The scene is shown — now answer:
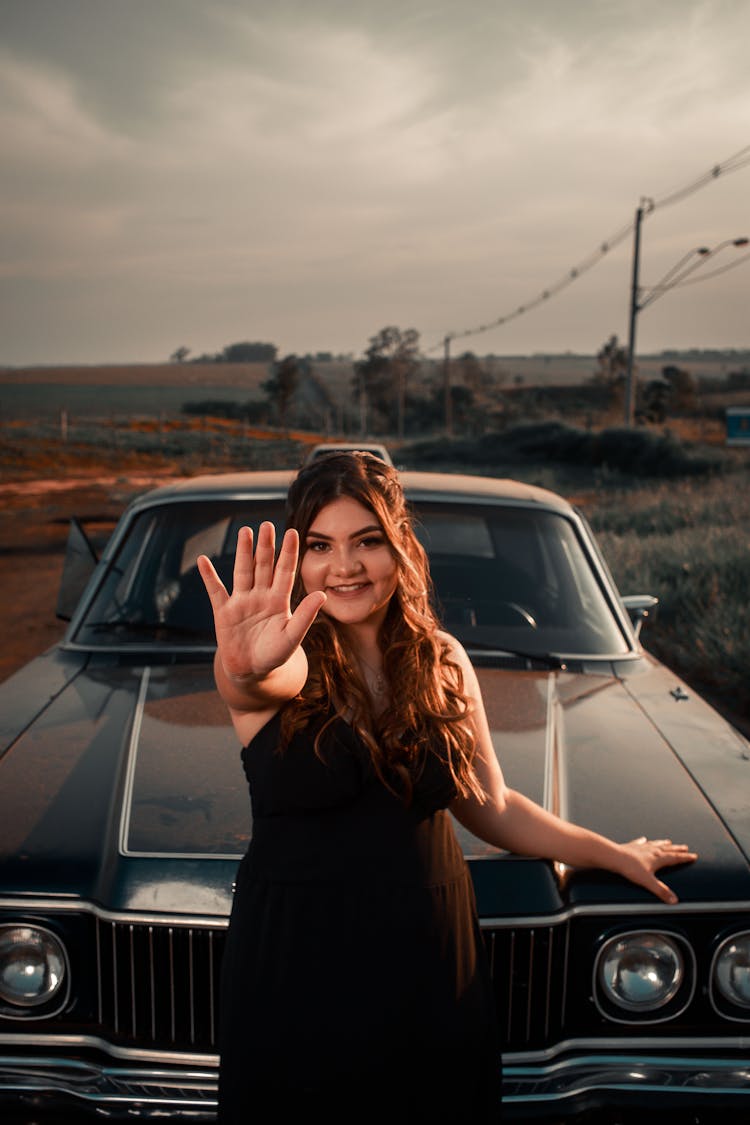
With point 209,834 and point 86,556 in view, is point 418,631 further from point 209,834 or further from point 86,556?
point 86,556

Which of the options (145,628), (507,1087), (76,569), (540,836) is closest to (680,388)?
(76,569)

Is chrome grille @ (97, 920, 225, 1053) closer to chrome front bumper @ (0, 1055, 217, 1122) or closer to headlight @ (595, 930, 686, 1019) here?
chrome front bumper @ (0, 1055, 217, 1122)

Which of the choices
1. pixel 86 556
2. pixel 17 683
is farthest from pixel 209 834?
pixel 86 556

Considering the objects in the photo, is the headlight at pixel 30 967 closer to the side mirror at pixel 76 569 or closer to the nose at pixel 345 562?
the nose at pixel 345 562

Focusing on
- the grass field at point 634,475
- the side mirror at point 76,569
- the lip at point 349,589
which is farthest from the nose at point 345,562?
the grass field at point 634,475

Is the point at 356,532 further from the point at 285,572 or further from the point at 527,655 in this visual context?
the point at 527,655

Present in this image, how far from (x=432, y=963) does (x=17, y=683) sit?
A: 6.36 feet

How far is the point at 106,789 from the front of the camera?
226cm

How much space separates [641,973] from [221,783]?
935mm

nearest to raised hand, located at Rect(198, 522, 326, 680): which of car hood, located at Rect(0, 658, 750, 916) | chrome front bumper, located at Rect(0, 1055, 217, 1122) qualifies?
car hood, located at Rect(0, 658, 750, 916)

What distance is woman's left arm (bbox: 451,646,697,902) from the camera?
187cm

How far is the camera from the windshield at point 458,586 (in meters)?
3.30

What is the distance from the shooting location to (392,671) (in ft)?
5.73

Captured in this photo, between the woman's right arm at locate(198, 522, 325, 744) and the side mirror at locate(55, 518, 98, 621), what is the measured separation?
97.3 inches
